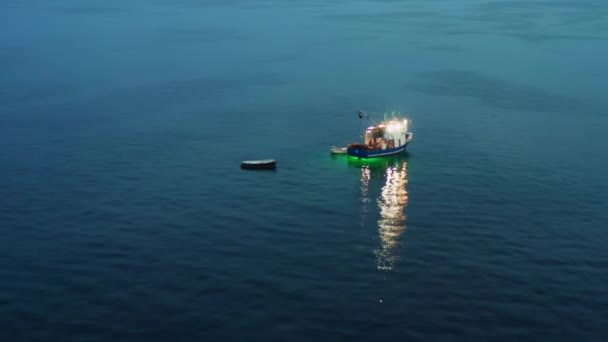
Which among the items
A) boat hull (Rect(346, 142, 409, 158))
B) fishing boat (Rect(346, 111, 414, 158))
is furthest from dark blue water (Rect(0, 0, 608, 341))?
fishing boat (Rect(346, 111, 414, 158))

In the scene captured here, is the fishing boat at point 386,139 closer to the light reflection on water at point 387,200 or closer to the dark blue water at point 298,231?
the light reflection on water at point 387,200

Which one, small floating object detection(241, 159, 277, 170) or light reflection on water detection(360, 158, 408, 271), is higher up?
small floating object detection(241, 159, 277, 170)

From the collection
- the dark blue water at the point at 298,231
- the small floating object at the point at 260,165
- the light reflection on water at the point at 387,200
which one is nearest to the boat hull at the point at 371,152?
the light reflection on water at the point at 387,200

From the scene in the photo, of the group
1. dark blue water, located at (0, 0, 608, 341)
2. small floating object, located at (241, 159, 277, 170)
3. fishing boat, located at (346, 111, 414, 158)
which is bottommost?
dark blue water, located at (0, 0, 608, 341)

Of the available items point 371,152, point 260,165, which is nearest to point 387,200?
point 371,152

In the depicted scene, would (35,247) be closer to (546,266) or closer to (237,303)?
(237,303)

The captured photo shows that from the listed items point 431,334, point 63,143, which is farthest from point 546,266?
point 63,143

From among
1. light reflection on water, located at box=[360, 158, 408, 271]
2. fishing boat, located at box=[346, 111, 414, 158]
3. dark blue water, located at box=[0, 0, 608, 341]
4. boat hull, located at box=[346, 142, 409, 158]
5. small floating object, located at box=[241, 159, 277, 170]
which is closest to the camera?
dark blue water, located at box=[0, 0, 608, 341]

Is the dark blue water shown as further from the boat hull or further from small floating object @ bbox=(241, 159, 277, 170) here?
the boat hull
